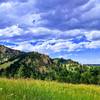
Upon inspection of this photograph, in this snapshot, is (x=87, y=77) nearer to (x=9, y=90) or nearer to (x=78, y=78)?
(x=78, y=78)

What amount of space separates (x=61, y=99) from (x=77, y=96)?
1395 millimetres

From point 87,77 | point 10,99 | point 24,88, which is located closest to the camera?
point 10,99

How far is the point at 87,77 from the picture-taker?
14450 cm

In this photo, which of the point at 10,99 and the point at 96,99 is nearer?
the point at 10,99

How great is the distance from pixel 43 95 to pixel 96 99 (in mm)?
2545

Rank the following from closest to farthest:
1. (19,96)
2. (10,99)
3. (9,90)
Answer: (10,99) → (19,96) → (9,90)

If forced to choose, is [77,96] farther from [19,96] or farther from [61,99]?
[19,96]

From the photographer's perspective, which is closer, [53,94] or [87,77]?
[53,94]

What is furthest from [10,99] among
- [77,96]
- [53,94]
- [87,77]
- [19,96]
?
[87,77]

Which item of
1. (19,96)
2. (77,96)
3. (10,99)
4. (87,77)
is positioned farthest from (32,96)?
(87,77)

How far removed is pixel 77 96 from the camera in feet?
47.9

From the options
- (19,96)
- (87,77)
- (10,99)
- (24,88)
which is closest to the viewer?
(10,99)

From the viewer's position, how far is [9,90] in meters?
13.4

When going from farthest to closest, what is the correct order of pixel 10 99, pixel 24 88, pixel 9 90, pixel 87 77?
pixel 87 77
pixel 24 88
pixel 9 90
pixel 10 99
